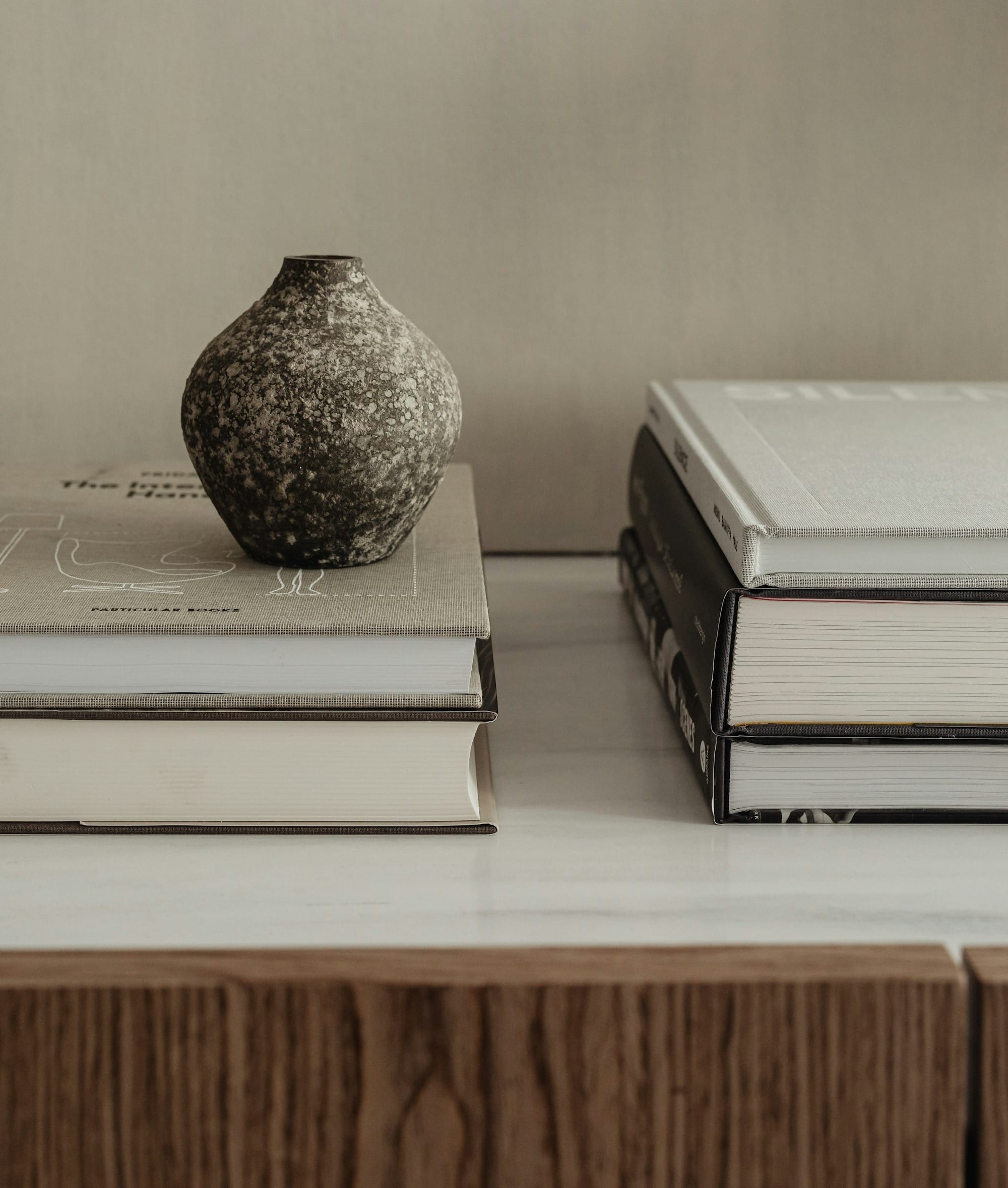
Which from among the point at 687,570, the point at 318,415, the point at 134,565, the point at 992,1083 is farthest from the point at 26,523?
the point at 992,1083

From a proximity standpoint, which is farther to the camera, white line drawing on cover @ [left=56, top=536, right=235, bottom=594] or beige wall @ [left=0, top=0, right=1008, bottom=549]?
beige wall @ [left=0, top=0, right=1008, bottom=549]

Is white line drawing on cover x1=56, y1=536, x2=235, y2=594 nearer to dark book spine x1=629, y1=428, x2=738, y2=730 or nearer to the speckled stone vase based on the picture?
the speckled stone vase

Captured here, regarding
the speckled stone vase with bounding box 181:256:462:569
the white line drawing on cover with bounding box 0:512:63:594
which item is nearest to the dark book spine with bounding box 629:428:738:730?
the speckled stone vase with bounding box 181:256:462:569

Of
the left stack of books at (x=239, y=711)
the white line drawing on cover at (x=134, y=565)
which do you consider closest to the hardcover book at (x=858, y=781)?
the left stack of books at (x=239, y=711)

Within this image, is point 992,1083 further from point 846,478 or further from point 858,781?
point 846,478

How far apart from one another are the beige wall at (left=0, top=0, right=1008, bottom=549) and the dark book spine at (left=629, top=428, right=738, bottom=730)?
16 centimetres

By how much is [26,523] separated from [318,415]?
0.69 feet

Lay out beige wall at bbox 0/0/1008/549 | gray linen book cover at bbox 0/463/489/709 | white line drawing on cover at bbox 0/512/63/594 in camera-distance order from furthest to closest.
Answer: beige wall at bbox 0/0/1008/549 → white line drawing on cover at bbox 0/512/63/594 → gray linen book cover at bbox 0/463/489/709

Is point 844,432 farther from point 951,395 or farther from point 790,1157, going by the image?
point 790,1157

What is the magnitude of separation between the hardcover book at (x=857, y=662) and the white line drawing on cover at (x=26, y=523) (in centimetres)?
34

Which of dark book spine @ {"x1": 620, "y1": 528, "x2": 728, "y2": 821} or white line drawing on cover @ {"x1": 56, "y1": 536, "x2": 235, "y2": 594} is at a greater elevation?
white line drawing on cover @ {"x1": 56, "y1": 536, "x2": 235, "y2": 594}

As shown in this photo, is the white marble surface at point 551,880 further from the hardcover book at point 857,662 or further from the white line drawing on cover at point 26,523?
the white line drawing on cover at point 26,523

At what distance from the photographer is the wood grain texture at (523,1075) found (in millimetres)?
357

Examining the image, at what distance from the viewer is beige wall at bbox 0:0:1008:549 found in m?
0.81
